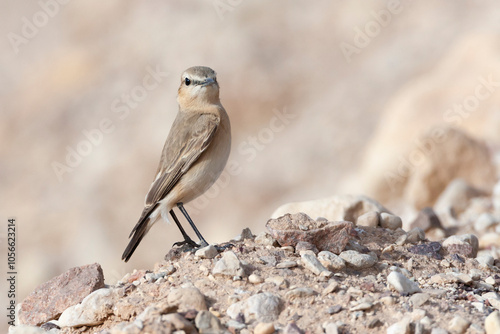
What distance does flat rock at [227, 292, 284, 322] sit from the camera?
4723 millimetres

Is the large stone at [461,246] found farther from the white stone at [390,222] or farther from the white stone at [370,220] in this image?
the white stone at [370,220]

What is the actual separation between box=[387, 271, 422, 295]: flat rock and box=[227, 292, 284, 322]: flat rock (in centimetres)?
97

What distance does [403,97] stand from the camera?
17.5m

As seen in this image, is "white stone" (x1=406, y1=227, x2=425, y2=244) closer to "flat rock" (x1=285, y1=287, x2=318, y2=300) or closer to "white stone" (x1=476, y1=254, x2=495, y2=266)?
"white stone" (x1=476, y1=254, x2=495, y2=266)

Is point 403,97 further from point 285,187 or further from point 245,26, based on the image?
point 245,26

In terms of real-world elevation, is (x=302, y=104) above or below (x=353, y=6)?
below

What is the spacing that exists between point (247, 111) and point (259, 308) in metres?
17.6

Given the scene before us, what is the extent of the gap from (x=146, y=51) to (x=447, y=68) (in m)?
14.4

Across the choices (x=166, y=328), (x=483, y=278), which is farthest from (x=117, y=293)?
(x=483, y=278)

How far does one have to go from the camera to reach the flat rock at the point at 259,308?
4.72m

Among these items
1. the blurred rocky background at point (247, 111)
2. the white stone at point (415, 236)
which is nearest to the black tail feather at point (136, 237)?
the white stone at point (415, 236)

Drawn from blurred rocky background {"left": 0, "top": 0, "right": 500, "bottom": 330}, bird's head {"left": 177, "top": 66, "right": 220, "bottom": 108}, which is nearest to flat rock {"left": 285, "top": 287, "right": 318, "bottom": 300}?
bird's head {"left": 177, "top": 66, "right": 220, "bottom": 108}

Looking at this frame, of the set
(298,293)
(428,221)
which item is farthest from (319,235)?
(428,221)

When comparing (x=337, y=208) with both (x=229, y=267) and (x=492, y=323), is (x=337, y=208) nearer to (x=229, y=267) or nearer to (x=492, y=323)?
(x=229, y=267)
